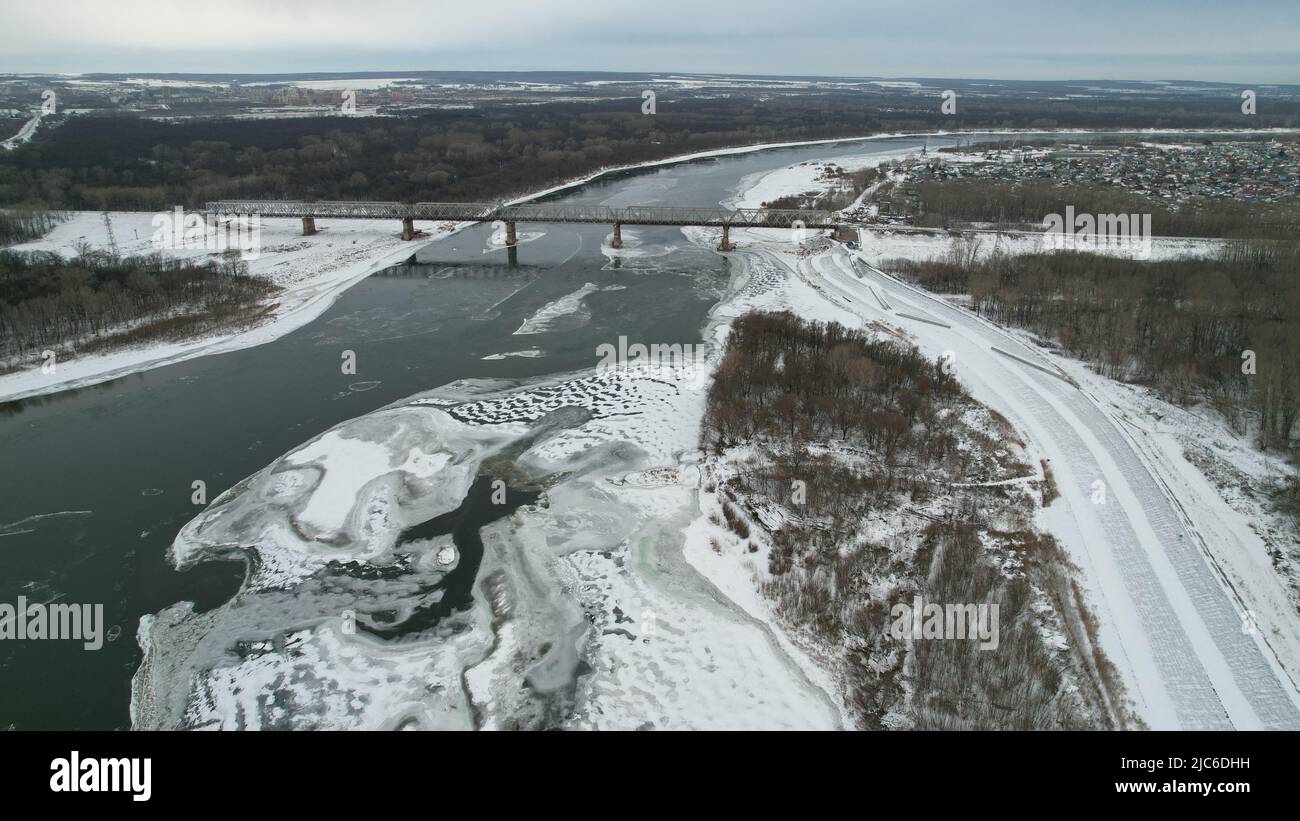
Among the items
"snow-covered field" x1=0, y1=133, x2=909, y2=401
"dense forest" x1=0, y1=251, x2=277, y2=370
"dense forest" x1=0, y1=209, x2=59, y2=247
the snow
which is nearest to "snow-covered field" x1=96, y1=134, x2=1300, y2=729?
"snow-covered field" x1=0, y1=133, x2=909, y2=401

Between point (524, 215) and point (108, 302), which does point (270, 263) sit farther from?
point (524, 215)

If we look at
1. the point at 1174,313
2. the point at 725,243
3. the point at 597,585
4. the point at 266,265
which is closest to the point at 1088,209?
the point at 1174,313

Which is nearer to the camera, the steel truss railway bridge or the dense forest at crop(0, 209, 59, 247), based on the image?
the dense forest at crop(0, 209, 59, 247)

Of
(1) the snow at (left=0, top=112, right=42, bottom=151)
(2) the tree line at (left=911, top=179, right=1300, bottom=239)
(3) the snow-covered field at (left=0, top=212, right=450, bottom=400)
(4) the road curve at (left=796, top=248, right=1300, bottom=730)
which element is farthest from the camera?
(1) the snow at (left=0, top=112, right=42, bottom=151)

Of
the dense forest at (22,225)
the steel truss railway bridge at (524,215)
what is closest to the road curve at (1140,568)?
Answer: the steel truss railway bridge at (524,215)

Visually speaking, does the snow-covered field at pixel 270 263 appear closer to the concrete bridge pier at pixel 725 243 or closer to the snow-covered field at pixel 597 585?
the concrete bridge pier at pixel 725 243

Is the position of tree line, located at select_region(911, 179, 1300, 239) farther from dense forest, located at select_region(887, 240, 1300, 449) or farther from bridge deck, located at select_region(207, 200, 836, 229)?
bridge deck, located at select_region(207, 200, 836, 229)

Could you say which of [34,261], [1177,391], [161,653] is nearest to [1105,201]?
[1177,391]
